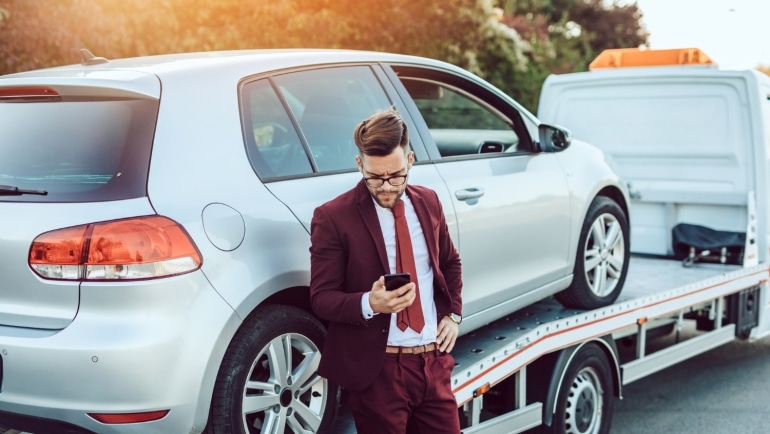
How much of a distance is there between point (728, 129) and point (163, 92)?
492cm

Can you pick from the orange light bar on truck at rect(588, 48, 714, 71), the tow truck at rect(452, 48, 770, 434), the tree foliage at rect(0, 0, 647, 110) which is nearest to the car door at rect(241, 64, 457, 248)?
the tow truck at rect(452, 48, 770, 434)

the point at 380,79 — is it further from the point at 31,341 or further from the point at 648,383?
the point at 648,383

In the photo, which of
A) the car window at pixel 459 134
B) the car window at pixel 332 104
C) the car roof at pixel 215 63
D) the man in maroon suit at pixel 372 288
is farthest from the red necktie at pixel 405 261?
the car window at pixel 459 134

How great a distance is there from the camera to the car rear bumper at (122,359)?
292cm

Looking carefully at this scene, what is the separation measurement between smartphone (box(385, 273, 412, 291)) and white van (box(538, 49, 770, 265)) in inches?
178

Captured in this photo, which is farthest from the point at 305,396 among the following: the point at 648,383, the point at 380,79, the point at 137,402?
the point at 648,383

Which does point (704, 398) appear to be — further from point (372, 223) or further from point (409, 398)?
point (372, 223)

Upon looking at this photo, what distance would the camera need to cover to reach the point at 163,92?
10.8ft

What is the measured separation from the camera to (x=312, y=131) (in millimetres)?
3848

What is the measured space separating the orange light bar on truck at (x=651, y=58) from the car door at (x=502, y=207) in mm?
2525

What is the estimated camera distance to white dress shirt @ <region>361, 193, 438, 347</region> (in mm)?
3010

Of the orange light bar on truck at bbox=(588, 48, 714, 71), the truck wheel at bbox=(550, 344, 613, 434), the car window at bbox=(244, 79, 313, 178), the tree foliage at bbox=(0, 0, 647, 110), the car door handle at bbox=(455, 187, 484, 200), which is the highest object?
the tree foliage at bbox=(0, 0, 647, 110)

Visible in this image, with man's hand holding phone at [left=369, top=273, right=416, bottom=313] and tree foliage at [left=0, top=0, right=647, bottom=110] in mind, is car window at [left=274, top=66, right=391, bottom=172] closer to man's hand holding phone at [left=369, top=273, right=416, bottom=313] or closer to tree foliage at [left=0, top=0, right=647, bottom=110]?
man's hand holding phone at [left=369, top=273, right=416, bottom=313]

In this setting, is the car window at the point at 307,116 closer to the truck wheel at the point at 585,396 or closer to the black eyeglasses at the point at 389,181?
the black eyeglasses at the point at 389,181
